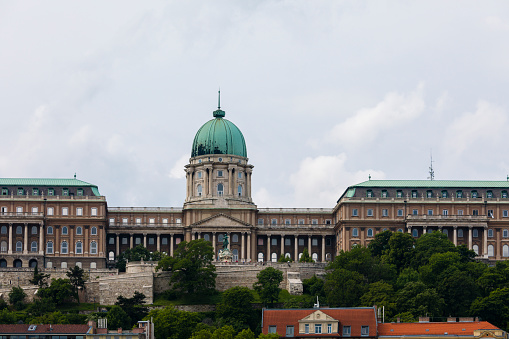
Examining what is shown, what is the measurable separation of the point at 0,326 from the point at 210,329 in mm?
26189

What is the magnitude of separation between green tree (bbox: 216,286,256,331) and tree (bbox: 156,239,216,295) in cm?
734

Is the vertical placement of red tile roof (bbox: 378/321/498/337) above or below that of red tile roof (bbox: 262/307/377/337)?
below

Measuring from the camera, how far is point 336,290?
176250 millimetres

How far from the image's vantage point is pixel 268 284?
183 metres

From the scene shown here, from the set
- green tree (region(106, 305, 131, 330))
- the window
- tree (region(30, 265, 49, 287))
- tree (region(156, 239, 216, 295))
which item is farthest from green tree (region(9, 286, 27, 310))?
the window

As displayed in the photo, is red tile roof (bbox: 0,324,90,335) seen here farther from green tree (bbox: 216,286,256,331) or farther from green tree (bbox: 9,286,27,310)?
green tree (bbox: 9,286,27,310)

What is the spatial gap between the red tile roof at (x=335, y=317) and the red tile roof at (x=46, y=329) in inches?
774

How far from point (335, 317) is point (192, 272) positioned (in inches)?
1773

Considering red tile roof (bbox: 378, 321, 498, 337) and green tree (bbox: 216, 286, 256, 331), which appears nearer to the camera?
red tile roof (bbox: 378, 321, 498, 337)

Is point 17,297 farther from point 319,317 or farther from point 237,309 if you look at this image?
point 319,317

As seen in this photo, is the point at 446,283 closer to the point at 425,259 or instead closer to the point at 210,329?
the point at 425,259

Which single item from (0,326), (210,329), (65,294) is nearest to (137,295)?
(65,294)

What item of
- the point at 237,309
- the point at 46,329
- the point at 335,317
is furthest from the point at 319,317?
the point at 237,309

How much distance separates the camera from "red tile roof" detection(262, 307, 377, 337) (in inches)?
5655
